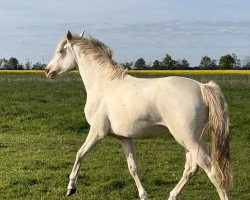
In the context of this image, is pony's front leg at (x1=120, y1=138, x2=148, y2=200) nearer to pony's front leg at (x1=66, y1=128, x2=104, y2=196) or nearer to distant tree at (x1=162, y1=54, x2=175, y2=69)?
pony's front leg at (x1=66, y1=128, x2=104, y2=196)

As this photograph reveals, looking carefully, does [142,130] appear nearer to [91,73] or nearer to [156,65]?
[91,73]

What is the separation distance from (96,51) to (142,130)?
195cm

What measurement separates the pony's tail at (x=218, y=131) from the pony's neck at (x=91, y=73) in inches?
78.3

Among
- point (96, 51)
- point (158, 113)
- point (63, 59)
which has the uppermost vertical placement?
point (96, 51)

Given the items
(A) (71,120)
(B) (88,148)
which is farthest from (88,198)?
(A) (71,120)

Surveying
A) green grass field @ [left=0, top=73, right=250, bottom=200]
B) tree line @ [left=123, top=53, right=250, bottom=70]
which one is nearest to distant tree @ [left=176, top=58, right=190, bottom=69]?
tree line @ [left=123, top=53, right=250, bottom=70]

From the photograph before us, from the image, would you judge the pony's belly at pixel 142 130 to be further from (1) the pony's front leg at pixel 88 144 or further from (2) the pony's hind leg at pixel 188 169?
(2) the pony's hind leg at pixel 188 169

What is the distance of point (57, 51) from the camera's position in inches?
360

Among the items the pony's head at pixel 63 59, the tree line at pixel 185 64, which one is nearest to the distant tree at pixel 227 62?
the tree line at pixel 185 64

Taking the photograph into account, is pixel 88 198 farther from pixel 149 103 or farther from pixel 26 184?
pixel 149 103

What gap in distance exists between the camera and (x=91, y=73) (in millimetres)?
8812

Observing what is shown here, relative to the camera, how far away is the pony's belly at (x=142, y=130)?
24.3 feet

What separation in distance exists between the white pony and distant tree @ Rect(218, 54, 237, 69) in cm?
7958

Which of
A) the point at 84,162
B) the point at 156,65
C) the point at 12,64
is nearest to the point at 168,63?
the point at 156,65
